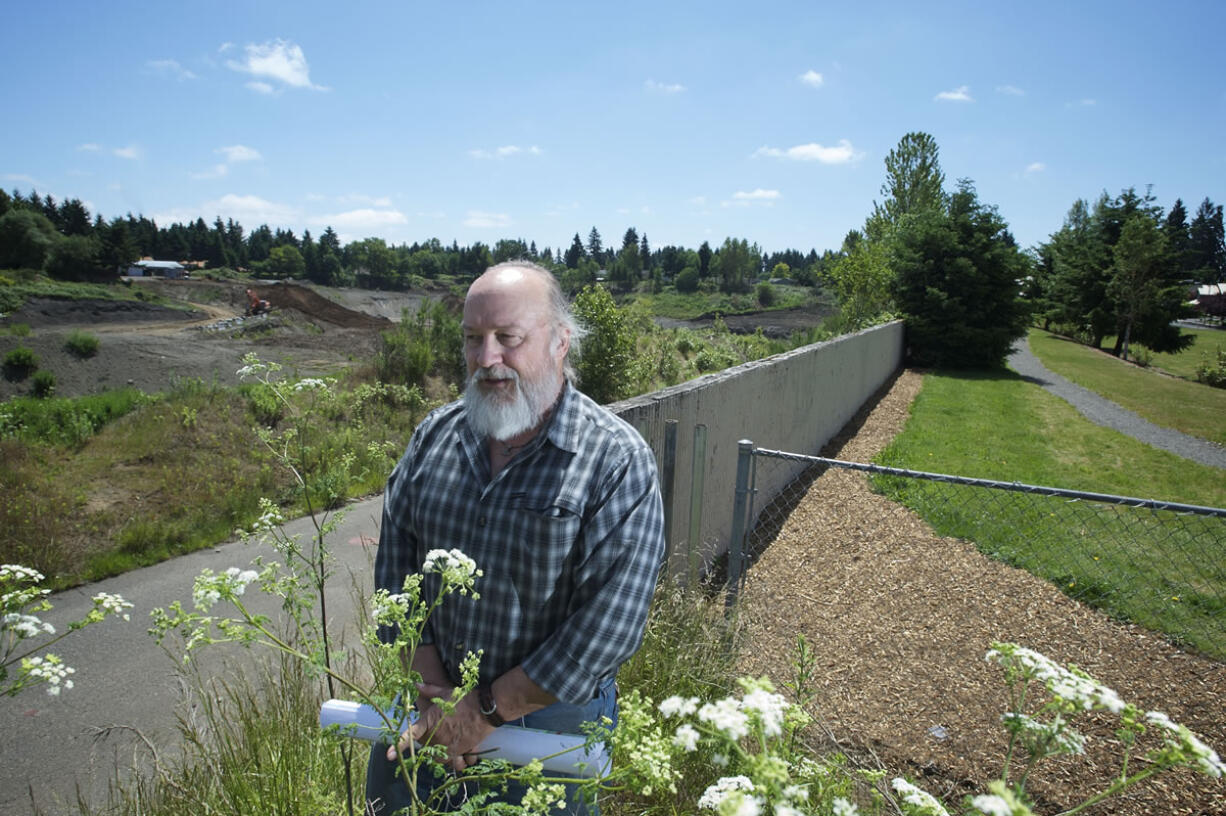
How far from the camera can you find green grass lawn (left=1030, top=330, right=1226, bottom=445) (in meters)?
15.2

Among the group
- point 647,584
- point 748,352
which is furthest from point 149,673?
point 748,352

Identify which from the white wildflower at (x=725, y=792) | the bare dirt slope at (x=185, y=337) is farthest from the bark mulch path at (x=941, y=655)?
the bare dirt slope at (x=185, y=337)

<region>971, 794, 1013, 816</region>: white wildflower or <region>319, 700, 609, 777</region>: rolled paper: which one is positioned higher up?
<region>971, 794, 1013, 816</region>: white wildflower

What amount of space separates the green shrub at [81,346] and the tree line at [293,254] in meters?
38.7

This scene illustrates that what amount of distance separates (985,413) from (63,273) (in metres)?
64.3

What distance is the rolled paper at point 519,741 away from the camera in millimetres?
1309

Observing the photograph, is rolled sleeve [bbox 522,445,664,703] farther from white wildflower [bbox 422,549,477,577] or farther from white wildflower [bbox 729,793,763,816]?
Result: white wildflower [bbox 729,793,763,816]

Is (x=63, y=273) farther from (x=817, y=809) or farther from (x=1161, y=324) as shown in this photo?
(x=1161, y=324)

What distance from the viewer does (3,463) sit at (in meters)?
6.92

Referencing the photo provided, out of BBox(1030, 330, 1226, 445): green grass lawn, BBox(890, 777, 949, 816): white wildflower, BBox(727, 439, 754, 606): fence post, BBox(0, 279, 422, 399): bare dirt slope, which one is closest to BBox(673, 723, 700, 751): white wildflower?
BBox(890, 777, 949, 816): white wildflower

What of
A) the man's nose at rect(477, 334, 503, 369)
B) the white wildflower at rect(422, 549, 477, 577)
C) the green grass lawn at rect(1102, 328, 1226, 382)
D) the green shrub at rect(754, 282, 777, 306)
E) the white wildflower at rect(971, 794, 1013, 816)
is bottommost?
the green grass lawn at rect(1102, 328, 1226, 382)

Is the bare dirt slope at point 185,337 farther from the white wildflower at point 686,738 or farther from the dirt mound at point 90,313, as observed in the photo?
the white wildflower at point 686,738

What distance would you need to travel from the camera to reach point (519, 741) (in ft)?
4.68

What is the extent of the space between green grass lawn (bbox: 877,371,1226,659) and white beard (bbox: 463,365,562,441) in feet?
10.5
